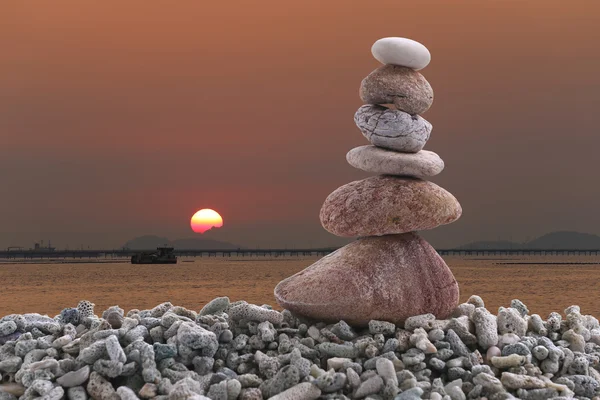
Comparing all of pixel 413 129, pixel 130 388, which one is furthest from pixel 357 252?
pixel 130 388

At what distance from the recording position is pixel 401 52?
10016 mm

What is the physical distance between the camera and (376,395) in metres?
7.77

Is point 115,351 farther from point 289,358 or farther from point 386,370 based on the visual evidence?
point 386,370

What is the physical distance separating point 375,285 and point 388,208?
113 cm

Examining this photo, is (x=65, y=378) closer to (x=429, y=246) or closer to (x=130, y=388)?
(x=130, y=388)

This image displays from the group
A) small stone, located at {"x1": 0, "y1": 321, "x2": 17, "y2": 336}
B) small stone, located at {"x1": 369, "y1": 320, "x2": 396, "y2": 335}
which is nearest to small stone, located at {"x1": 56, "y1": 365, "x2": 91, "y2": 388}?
small stone, located at {"x1": 0, "y1": 321, "x2": 17, "y2": 336}

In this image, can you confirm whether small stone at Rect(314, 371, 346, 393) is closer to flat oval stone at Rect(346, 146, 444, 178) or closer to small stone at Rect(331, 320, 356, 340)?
small stone at Rect(331, 320, 356, 340)

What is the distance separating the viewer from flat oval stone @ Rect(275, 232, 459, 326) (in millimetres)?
9250

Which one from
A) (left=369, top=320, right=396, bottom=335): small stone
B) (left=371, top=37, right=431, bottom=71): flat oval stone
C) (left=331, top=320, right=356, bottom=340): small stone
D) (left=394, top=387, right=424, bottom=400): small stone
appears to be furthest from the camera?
(left=371, top=37, right=431, bottom=71): flat oval stone

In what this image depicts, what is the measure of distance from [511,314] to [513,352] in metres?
0.82

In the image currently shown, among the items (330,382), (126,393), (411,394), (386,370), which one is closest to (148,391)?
(126,393)

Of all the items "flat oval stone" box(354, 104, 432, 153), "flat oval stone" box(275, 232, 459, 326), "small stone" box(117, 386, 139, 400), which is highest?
"flat oval stone" box(354, 104, 432, 153)

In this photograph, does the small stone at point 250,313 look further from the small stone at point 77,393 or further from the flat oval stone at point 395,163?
the flat oval stone at point 395,163

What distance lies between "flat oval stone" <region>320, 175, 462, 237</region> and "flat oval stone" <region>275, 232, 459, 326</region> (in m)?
0.32
